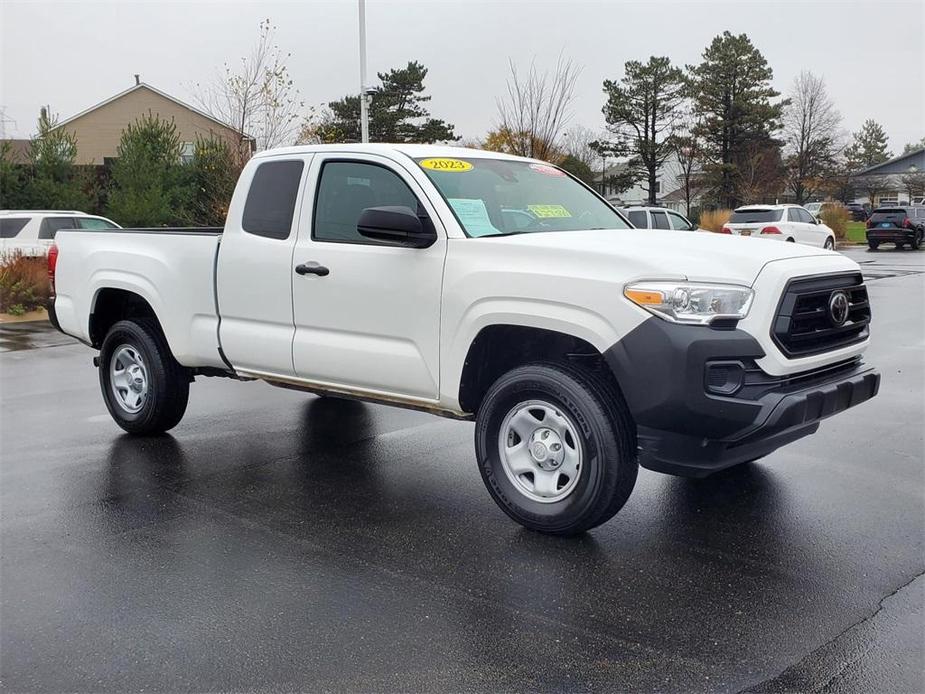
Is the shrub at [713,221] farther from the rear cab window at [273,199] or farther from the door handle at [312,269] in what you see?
the door handle at [312,269]

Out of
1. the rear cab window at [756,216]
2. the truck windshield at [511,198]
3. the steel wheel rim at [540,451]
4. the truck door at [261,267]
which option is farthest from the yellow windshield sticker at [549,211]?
the rear cab window at [756,216]

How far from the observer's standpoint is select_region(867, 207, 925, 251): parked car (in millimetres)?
34875

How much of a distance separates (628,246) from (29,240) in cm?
1735

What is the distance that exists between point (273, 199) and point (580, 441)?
276cm

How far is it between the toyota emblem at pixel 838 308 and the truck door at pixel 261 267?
3.15 m

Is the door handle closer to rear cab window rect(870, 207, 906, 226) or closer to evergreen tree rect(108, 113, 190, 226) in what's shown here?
evergreen tree rect(108, 113, 190, 226)

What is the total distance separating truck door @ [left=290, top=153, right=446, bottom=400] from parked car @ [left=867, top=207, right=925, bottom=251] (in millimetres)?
34067

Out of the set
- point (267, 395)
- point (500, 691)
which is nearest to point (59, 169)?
point (267, 395)

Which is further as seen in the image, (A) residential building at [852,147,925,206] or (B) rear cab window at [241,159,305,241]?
(A) residential building at [852,147,925,206]

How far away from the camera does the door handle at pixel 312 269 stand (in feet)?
17.9

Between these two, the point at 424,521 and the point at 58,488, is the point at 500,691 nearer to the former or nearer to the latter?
the point at 424,521

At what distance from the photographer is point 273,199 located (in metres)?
5.95

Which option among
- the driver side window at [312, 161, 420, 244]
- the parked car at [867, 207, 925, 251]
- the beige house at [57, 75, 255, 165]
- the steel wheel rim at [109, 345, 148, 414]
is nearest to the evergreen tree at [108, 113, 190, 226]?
the steel wheel rim at [109, 345, 148, 414]

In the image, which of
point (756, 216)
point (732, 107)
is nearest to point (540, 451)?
point (756, 216)
